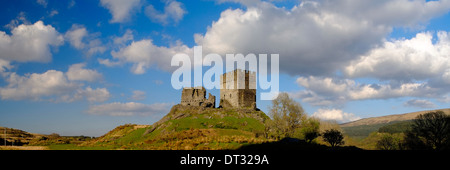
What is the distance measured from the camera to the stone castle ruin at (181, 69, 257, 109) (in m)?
72.4

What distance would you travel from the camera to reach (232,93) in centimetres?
7406

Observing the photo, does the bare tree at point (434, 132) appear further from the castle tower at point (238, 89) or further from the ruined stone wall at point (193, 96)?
the ruined stone wall at point (193, 96)

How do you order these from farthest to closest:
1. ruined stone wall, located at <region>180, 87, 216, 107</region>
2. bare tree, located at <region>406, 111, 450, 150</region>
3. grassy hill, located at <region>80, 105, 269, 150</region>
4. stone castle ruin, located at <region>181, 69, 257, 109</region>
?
ruined stone wall, located at <region>180, 87, 216, 107</region> → stone castle ruin, located at <region>181, 69, 257, 109</region> → bare tree, located at <region>406, 111, 450, 150</region> → grassy hill, located at <region>80, 105, 269, 150</region>

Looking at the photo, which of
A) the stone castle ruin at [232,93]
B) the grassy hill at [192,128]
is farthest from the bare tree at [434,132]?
the stone castle ruin at [232,93]

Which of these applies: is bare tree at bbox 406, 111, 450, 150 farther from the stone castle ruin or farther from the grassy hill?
the stone castle ruin

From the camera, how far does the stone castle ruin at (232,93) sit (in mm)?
72438

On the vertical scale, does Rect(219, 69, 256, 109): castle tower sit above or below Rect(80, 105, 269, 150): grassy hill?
above

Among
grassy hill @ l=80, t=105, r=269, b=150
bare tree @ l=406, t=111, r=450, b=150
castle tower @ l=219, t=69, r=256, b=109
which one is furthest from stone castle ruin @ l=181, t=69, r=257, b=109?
bare tree @ l=406, t=111, r=450, b=150
